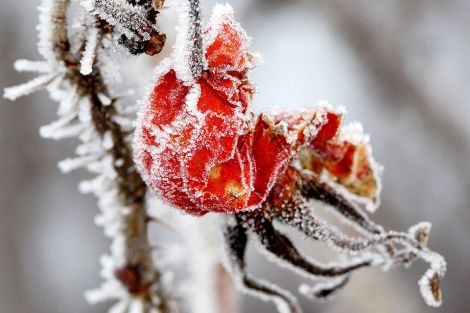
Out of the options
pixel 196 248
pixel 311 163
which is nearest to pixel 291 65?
pixel 196 248

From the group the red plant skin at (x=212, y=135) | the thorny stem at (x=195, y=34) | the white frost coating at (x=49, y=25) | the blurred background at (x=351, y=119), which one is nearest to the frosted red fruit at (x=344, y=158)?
the red plant skin at (x=212, y=135)

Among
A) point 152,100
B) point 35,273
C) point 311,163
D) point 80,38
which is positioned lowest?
point 311,163

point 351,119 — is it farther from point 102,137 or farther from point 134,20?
point 134,20

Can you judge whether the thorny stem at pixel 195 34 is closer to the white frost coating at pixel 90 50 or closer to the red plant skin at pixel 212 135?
the red plant skin at pixel 212 135

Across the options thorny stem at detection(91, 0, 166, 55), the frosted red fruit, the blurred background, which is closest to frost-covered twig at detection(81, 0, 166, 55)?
thorny stem at detection(91, 0, 166, 55)

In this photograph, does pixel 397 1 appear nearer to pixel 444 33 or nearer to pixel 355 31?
pixel 444 33

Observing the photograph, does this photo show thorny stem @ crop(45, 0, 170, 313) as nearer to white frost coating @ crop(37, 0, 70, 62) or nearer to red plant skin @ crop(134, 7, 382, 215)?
white frost coating @ crop(37, 0, 70, 62)
